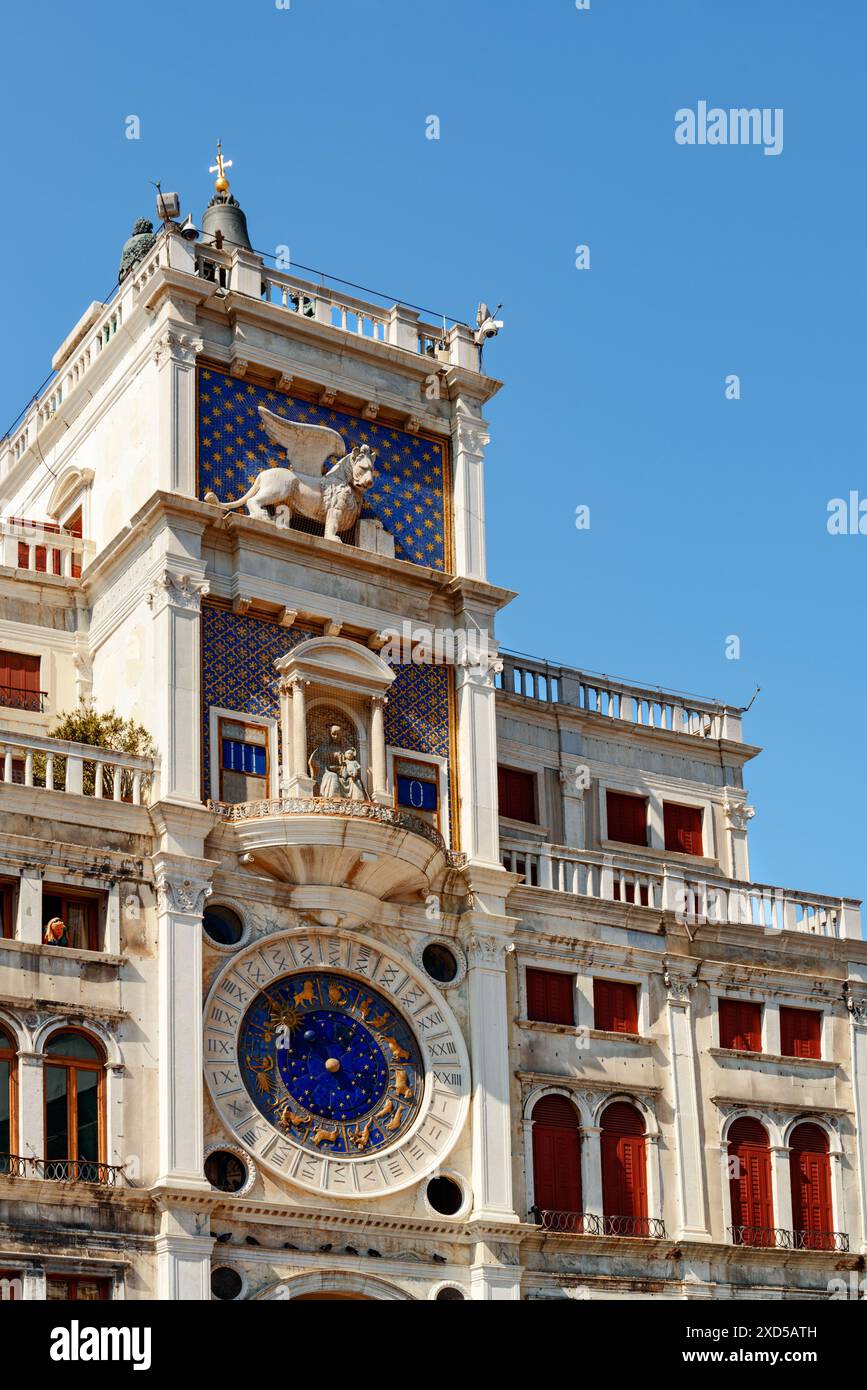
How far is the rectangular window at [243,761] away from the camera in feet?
132

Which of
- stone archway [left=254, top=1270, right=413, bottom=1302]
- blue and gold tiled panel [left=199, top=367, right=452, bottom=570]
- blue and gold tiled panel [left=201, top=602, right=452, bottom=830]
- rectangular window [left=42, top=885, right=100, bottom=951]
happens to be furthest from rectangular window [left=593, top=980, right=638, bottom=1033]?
rectangular window [left=42, top=885, right=100, bottom=951]

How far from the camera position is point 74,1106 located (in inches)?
1435

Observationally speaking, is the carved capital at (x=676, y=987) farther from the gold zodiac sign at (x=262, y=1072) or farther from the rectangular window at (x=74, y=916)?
the rectangular window at (x=74, y=916)

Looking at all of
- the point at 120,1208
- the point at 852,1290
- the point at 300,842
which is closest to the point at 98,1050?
the point at 120,1208

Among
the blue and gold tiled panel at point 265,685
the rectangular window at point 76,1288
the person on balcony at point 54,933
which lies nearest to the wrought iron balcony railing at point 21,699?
the blue and gold tiled panel at point 265,685

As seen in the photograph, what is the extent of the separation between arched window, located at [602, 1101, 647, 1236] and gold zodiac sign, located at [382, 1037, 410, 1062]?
4.38 m

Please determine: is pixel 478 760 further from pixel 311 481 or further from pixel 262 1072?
pixel 262 1072

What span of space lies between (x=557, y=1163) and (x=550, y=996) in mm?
3060

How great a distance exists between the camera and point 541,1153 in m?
41.4

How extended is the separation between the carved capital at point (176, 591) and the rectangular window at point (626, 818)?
11723 mm

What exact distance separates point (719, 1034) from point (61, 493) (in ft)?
53.7

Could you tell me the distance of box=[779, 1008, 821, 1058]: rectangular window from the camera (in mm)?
45469

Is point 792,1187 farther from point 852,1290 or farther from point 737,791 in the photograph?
point 737,791

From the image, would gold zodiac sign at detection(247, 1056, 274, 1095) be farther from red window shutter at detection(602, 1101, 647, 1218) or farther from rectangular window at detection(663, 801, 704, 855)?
rectangular window at detection(663, 801, 704, 855)
